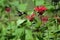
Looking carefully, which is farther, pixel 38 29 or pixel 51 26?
pixel 51 26

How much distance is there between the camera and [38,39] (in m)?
1.07

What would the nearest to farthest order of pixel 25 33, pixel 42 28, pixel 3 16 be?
pixel 25 33, pixel 42 28, pixel 3 16

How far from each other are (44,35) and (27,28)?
247 mm

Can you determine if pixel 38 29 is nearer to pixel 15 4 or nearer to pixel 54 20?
pixel 54 20

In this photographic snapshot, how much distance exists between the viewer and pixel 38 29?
1158 millimetres

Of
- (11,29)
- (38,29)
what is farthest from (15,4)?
(38,29)

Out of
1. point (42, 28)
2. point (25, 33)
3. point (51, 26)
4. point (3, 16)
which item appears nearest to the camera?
point (25, 33)

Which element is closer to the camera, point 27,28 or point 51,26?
point 27,28

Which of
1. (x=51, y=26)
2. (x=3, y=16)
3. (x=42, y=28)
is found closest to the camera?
(x=42, y=28)

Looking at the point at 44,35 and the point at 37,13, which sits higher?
the point at 37,13

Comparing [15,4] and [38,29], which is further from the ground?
[15,4]

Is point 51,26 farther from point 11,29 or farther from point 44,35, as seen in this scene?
point 11,29

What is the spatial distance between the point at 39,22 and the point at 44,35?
4.6 inches

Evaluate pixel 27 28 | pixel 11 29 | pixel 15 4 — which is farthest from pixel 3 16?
pixel 27 28
